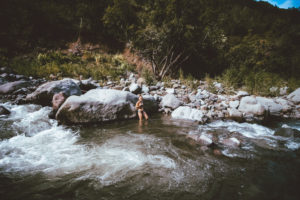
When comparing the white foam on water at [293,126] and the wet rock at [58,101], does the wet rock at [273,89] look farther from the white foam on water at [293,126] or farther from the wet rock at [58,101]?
the wet rock at [58,101]

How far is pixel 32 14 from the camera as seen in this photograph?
1227 centimetres

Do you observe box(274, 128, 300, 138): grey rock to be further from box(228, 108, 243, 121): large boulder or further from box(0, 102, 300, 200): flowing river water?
box(228, 108, 243, 121): large boulder

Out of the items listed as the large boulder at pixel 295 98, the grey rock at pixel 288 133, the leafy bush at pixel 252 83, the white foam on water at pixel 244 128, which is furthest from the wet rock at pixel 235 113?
the large boulder at pixel 295 98

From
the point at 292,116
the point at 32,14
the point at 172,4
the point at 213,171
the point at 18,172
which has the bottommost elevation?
the point at 18,172

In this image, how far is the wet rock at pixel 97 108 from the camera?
14.2 feet

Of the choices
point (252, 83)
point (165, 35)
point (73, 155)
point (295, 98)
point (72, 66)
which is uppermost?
point (165, 35)

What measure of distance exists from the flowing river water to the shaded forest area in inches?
221

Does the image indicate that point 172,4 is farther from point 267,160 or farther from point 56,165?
point 56,165

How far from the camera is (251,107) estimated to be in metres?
4.98

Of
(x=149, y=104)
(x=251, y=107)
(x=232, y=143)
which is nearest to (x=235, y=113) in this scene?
(x=251, y=107)

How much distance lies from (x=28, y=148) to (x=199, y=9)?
9205 mm

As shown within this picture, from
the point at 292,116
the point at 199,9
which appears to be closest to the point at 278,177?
the point at 292,116

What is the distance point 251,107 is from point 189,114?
2198 millimetres

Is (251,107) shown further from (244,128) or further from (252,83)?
(252,83)
